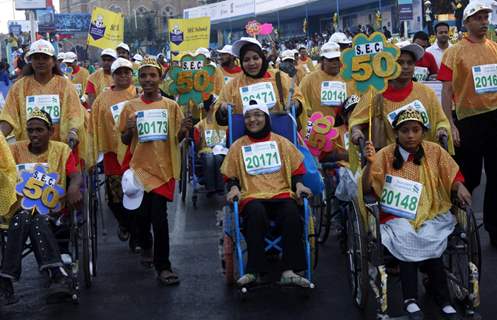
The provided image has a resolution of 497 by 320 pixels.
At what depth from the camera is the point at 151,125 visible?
6.51 meters

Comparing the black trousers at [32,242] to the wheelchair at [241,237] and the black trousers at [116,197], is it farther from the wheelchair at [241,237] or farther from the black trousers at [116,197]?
the black trousers at [116,197]

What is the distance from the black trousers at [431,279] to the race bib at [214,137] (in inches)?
194

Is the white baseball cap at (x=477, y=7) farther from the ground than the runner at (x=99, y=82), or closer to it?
farther from the ground

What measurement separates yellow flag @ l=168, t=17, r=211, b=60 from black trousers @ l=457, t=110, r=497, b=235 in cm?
796

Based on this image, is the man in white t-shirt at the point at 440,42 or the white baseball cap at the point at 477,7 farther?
the man in white t-shirt at the point at 440,42

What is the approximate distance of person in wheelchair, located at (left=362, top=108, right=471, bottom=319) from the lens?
4.86 metres

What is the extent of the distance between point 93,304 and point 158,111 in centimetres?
172

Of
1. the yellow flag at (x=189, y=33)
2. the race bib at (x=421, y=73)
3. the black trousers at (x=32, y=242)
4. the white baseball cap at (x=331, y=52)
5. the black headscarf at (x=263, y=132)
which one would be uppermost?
the yellow flag at (x=189, y=33)

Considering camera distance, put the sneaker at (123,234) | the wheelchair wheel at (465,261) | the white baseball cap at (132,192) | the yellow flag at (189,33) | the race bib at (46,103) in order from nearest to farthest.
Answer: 1. the wheelchair wheel at (465,261)
2. the white baseball cap at (132,192)
3. the race bib at (46,103)
4. the sneaker at (123,234)
5. the yellow flag at (189,33)

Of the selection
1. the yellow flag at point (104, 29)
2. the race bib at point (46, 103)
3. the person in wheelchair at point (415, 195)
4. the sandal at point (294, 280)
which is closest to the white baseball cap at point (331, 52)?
the race bib at point (46, 103)

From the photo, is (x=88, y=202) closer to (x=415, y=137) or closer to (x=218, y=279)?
(x=218, y=279)

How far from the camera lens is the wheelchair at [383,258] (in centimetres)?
471

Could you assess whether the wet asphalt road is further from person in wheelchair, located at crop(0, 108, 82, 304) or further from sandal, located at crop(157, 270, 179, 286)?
person in wheelchair, located at crop(0, 108, 82, 304)

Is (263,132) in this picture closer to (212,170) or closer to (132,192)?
(132,192)
